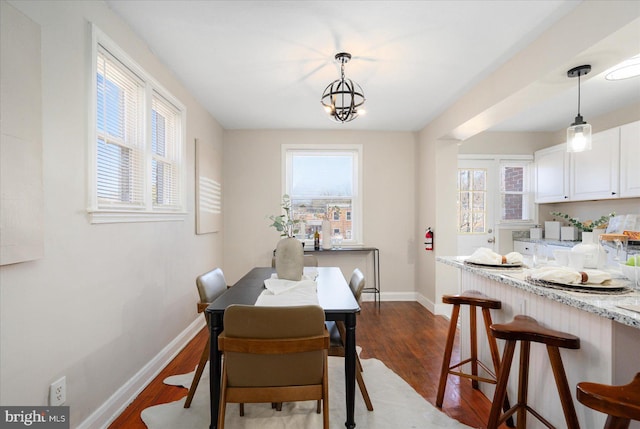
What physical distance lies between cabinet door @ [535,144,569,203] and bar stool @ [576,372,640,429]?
427 cm

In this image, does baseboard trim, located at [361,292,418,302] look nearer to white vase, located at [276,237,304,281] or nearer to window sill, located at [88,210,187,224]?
white vase, located at [276,237,304,281]

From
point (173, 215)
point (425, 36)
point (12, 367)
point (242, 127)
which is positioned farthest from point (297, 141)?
point (12, 367)

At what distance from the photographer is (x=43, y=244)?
1.50 meters

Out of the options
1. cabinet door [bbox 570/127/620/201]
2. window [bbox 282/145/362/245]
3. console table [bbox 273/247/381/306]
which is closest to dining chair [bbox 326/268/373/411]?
console table [bbox 273/247/381/306]

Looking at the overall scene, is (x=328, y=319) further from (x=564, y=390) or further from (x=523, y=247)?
(x=523, y=247)

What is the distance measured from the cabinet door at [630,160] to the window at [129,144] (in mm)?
4784

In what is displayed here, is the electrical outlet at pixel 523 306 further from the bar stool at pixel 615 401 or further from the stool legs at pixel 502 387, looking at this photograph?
the bar stool at pixel 615 401

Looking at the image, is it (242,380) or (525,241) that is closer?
(242,380)

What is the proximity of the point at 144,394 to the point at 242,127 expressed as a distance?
350cm

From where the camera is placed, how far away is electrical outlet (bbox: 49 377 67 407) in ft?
5.16

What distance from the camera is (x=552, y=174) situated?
4.76m

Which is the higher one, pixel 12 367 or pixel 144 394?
pixel 12 367

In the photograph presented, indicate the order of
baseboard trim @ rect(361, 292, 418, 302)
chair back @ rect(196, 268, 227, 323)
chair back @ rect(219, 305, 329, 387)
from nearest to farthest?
chair back @ rect(219, 305, 329, 387), chair back @ rect(196, 268, 227, 323), baseboard trim @ rect(361, 292, 418, 302)

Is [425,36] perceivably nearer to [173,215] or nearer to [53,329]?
[173,215]
